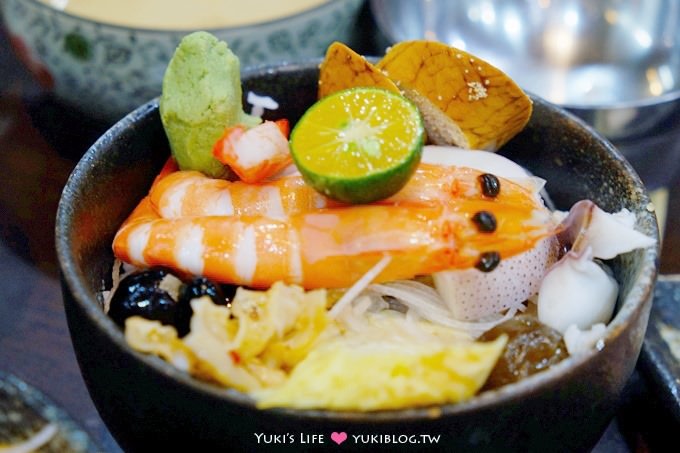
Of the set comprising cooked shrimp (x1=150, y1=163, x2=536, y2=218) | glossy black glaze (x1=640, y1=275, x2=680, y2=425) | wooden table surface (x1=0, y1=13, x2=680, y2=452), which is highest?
cooked shrimp (x1=150, y1=163, x2=536, y2=218)

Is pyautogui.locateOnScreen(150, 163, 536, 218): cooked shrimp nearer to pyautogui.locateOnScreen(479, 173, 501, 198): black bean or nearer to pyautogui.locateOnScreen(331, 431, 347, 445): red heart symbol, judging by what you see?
pyautogui.locateOnScreen(479, 173, 501, 198): black bean

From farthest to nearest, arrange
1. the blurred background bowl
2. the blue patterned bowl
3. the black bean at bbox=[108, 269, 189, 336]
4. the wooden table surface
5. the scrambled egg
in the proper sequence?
the blurred background bowl → the blue patterned bowl → the wooden table surface → the black bean at bbox=[108, 269, 189, 336] → the scrambled egg

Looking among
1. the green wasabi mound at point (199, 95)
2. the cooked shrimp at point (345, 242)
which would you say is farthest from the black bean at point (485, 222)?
the green wasabi mound at point (199, 95)

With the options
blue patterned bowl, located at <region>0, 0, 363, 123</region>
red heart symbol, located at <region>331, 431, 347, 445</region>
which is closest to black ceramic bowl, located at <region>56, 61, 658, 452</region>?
red heart symbol, located at <region>331, 431, 347, 445</region>

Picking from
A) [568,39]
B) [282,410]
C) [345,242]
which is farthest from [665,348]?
[568,39]

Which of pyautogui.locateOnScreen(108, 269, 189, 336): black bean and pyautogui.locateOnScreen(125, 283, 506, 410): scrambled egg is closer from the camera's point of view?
pyautogui.locateOnScreen(125, 283, 506, 410): scrambled egg

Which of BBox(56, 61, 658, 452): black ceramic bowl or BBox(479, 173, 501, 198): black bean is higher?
BBox(479, 173, 501, 198): black bean
